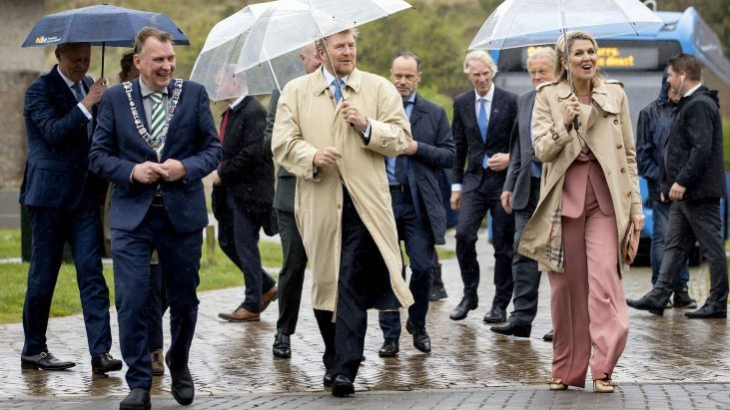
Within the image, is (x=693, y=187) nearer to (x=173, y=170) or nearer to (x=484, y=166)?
(x=484, y=166)

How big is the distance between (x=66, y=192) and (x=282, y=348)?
1.78 meters

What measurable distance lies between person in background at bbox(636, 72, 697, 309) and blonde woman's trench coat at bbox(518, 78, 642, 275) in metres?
4.92

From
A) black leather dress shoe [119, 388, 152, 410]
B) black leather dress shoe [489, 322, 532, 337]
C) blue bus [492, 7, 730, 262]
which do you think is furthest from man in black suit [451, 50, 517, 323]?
blue bus [492, 7, 730, 262]

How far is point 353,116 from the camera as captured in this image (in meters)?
7.96

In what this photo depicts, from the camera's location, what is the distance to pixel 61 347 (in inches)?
406

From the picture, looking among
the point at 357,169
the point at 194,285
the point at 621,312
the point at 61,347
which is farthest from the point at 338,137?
the point at 61,347

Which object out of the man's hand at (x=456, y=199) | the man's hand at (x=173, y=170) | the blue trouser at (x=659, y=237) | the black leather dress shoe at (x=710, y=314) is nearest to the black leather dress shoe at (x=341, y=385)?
the man's hand at (x=173, y=170)

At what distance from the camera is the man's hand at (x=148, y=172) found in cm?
763

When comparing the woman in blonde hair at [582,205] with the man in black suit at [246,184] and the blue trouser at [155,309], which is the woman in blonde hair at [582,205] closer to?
the blue trouser at [155,309]

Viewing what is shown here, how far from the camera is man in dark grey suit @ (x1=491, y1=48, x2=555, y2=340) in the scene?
10.4 metres

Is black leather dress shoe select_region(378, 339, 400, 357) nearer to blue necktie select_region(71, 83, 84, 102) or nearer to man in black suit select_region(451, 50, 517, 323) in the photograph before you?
man in black suit select_region(451, 50, 517, 323)

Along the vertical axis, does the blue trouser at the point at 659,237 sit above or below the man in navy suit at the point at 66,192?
below

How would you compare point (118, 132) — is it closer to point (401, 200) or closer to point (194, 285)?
point (194, 285)

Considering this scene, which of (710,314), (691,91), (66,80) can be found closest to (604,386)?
(66,80)
